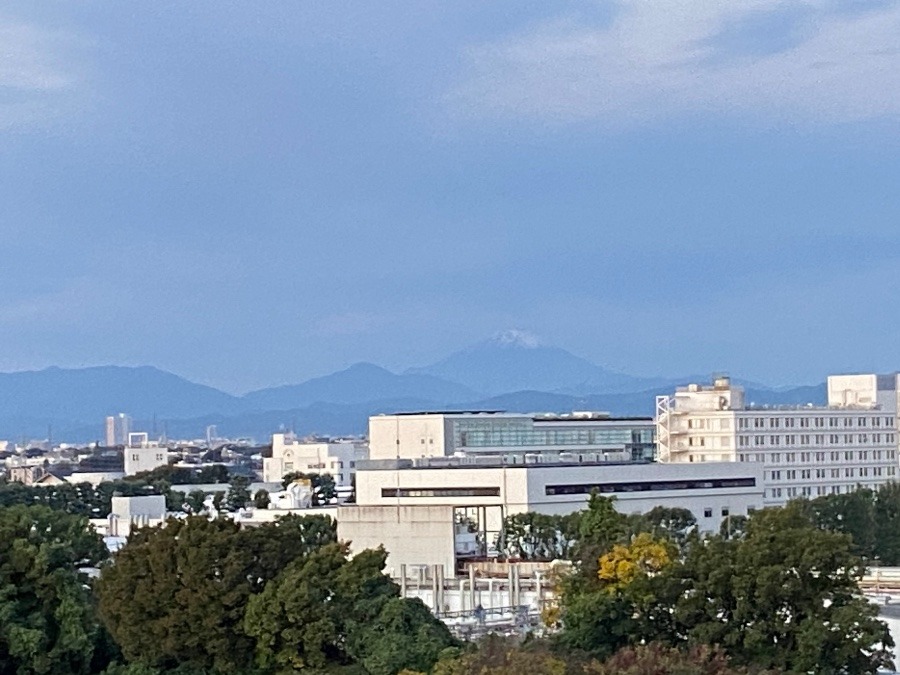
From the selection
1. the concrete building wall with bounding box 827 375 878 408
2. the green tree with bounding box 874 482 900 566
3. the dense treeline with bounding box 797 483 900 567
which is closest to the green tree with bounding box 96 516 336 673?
the dense treeline with bounding box 797 483 900 567

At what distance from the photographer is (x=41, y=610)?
38.3 metres

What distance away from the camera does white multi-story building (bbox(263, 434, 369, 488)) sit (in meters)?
160

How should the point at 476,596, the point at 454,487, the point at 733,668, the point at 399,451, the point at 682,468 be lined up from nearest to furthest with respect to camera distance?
the point at 733,668 → the point at 476,596 → the point at 454,487 → the point at 682,468 → the point at 399,451

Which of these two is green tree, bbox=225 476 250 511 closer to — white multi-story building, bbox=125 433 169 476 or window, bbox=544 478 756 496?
window, bbox=544 478 756 496

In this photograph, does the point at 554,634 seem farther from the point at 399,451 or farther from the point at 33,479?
the point at 33,479

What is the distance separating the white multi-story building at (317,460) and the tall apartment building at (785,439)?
4682 centimetres

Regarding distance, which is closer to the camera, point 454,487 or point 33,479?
point 454,487

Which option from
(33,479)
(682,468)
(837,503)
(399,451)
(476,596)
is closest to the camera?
(476,596)

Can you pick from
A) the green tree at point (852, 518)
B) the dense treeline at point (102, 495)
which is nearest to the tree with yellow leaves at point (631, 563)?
the green tree at point (852, 518)

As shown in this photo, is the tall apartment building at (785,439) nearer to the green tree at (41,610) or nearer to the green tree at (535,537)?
the green tree at (535,537)

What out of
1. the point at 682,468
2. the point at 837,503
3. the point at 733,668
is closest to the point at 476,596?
the point at 733,668

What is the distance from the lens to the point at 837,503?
7994 centimetres

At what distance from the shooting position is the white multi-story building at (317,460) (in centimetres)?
16038

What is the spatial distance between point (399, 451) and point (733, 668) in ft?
269
